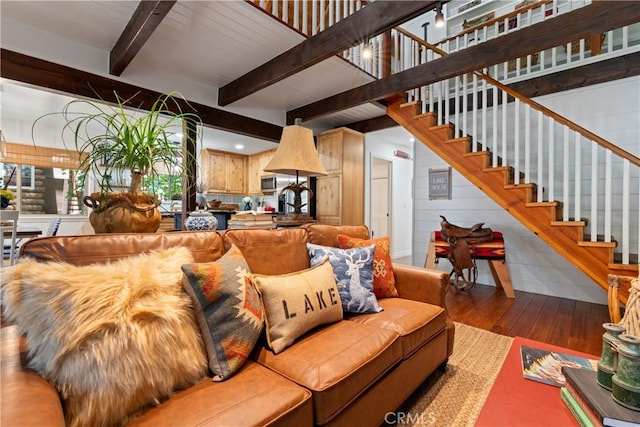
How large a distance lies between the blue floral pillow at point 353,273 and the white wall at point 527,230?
299 cm

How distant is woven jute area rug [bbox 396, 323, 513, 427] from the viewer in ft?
4.74

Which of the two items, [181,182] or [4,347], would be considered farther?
[181,182]

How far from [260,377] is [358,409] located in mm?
423

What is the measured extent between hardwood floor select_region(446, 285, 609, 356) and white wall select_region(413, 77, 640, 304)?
21 centimetres

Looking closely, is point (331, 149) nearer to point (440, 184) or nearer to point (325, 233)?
point (440, 184)

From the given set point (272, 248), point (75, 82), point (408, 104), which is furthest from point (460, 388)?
point (75, 82)

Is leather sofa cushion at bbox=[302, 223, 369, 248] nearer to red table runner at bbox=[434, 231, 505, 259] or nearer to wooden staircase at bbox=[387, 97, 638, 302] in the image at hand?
wooden staircase at bbox=[387, 97, 638, 302]

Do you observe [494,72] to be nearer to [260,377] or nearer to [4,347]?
[260,377]

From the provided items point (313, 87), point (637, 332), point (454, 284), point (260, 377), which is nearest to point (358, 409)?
point (260, 377)

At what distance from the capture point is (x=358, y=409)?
113 cm

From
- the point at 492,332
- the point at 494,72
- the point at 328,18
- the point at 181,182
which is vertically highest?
the point at 328,18

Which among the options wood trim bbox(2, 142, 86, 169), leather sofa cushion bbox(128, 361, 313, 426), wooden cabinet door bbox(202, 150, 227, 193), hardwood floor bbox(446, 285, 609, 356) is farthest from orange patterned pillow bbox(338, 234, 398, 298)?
wooden cabinet door bbox(202, 150, 227, 193)

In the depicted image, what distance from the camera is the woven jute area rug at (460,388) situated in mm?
1443

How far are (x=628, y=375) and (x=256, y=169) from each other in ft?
21.9
